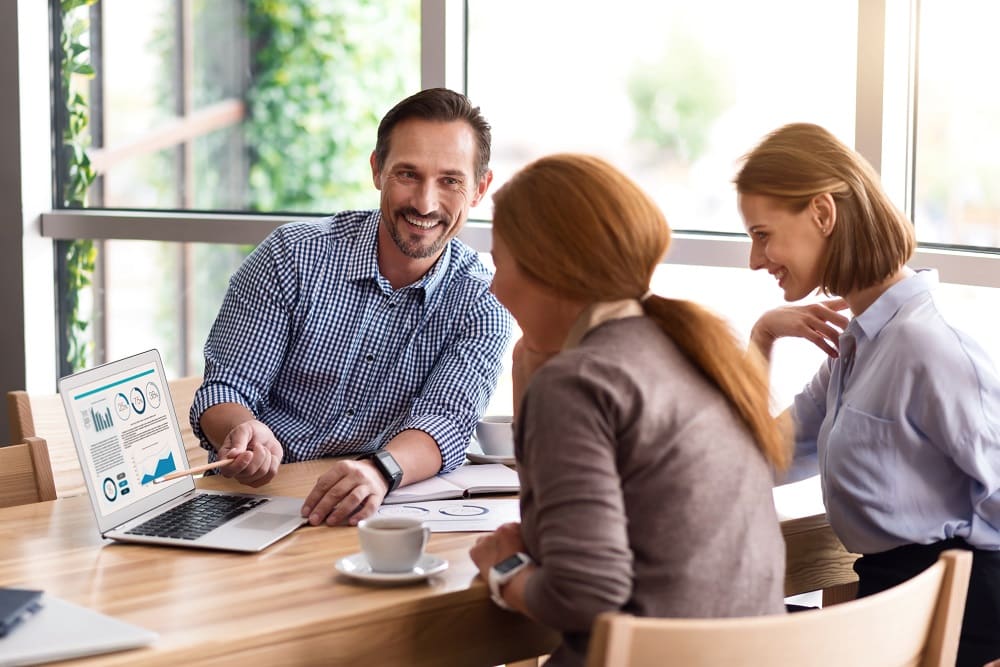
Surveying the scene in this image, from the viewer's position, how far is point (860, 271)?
5.49ft

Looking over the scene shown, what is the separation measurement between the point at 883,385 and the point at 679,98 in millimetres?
1346

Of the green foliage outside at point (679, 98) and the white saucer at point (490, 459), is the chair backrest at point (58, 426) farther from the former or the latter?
the green foliage outside at point (679, 98)

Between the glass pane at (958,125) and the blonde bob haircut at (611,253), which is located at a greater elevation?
the glass pane at (958,125)

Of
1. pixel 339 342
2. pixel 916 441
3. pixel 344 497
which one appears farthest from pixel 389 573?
pixel 339 342

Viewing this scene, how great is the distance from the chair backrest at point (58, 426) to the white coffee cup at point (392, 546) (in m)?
0.79

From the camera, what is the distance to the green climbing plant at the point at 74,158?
3.44 meters

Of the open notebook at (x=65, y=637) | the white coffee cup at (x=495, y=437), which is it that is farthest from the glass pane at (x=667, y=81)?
the open notebook at (x=65, y=637)

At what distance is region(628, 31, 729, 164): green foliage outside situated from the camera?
272cm

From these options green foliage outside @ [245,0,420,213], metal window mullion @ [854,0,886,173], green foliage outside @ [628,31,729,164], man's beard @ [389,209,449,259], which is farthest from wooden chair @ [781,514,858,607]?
green foliage outside @ [245,0,420,213]

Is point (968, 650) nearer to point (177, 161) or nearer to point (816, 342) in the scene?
point (816, 342)

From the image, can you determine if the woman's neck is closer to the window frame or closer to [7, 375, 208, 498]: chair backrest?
the window frame

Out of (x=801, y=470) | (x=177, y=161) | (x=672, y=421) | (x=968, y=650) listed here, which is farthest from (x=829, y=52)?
(x=177, y=161)

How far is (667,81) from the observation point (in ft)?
9.11

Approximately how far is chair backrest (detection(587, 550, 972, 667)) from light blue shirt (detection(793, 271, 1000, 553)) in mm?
431
